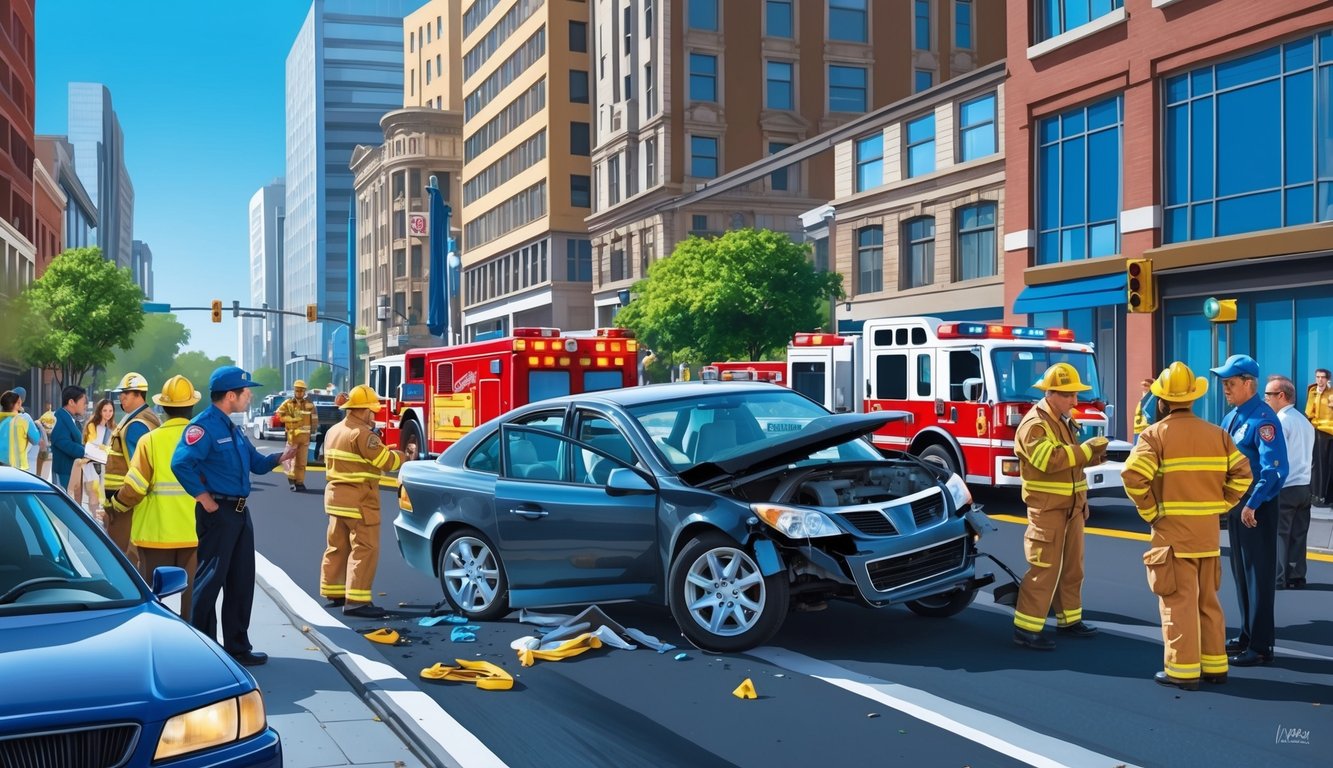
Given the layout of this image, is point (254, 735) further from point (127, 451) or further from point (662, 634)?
point (127, 451)

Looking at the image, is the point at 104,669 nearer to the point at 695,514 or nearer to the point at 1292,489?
the point at 695,514

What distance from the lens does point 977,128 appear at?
3616cm

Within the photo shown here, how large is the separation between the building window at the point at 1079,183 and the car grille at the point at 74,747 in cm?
2520

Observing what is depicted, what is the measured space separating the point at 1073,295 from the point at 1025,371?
1156 centimetres

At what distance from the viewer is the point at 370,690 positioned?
21.2 ft

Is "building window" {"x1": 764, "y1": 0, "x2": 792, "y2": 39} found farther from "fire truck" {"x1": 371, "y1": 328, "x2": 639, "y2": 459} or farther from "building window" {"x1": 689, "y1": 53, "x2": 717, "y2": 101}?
"fire truck" {"x1": 371, "y1": 328, "x2": 639, "y2": 459}

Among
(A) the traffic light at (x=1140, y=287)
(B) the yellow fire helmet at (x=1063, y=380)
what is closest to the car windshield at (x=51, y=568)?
(B) the yellow fire helmet at (x=1063, y=380)

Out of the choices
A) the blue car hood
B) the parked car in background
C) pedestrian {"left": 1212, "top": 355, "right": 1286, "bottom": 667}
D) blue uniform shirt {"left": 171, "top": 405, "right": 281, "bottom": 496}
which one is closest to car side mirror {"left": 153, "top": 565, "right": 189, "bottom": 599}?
the parked car in background

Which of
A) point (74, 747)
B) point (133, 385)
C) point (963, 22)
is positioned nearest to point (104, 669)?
point (74, 747)

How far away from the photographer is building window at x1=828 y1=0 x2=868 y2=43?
59.1 m

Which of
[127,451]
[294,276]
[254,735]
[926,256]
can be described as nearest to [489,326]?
[926,256]

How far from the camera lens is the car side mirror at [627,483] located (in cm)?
791

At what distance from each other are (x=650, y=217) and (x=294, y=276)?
151 metres

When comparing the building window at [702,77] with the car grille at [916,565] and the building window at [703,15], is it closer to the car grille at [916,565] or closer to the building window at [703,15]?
the building window at [703,15]
